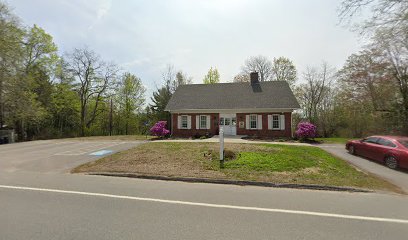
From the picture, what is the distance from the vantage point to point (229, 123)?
24219 millimetres

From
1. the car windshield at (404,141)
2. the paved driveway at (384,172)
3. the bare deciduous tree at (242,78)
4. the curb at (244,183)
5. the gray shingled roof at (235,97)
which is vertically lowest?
the paved driveway at (384,172)

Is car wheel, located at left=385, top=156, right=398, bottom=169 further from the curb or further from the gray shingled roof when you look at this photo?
the gray shingled roof

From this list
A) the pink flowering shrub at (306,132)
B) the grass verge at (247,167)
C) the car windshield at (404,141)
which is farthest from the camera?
the pink flowering shrub at (306,132)

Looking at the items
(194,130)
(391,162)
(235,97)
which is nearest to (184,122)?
(194,130)

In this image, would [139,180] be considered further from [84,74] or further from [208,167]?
[84,74]

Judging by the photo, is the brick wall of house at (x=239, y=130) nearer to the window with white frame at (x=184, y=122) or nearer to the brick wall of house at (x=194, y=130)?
the brick wall of house at (x=194, y=130)

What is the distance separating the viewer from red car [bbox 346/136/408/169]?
10.2m

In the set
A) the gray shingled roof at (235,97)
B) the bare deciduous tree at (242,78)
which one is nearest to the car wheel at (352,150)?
the gray shingled roof at (235,97)

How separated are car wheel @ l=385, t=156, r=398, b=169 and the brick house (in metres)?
11.6

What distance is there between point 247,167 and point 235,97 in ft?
57.1

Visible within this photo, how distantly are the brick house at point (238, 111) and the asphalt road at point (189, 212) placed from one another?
17.1 meters

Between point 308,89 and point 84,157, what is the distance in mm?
35183

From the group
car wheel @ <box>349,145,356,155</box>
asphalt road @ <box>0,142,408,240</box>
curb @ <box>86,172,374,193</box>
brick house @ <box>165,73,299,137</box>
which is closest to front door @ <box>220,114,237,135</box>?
brick house @ <box>165,73,299,137</box>

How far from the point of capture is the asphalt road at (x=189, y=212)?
3746 millimetres
